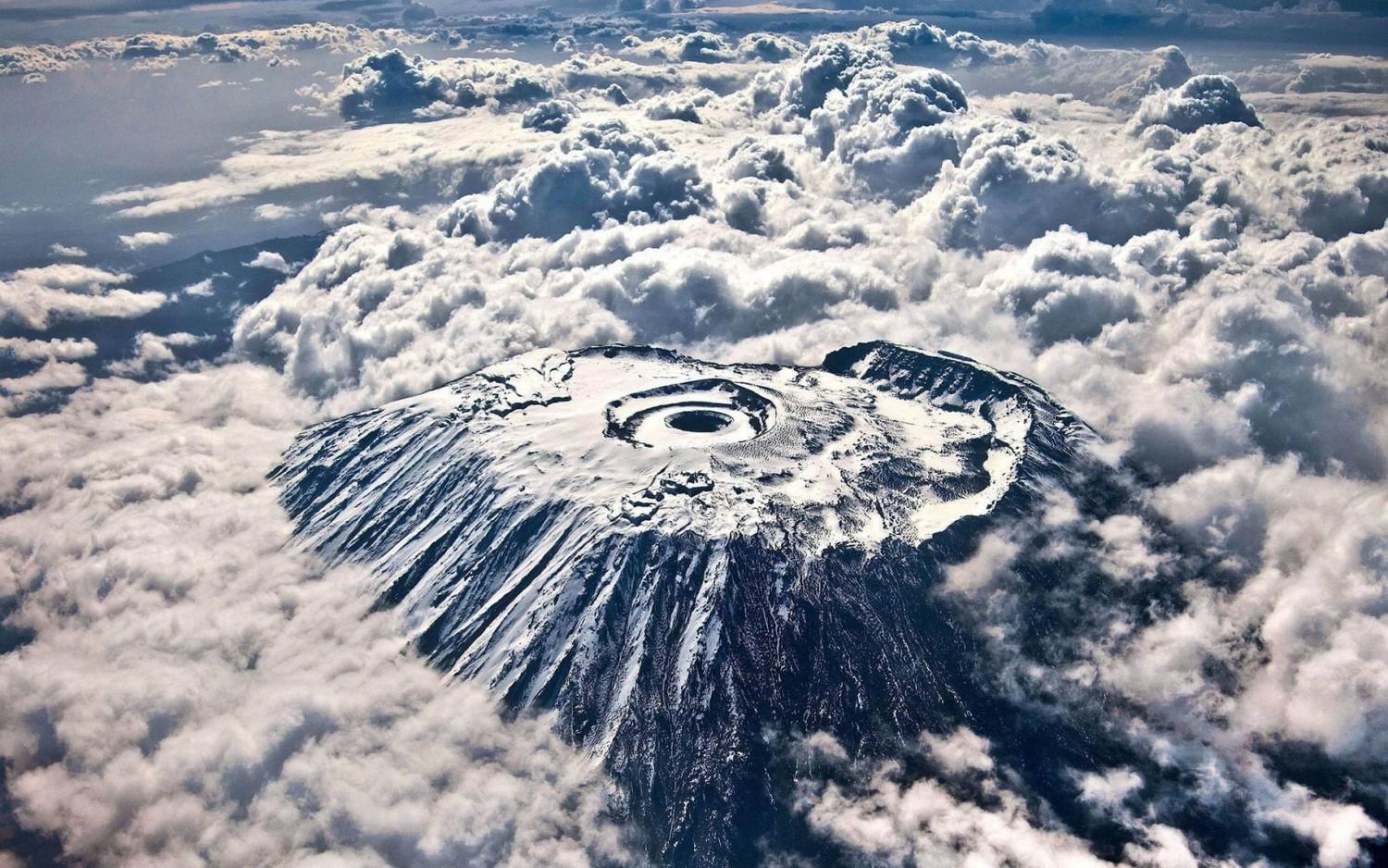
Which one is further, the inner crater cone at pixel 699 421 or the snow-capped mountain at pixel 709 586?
the inner crater cone at pixel 699 421

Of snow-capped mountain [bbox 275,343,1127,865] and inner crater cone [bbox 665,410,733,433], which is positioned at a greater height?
inner crater cone [bbox 665,410,733,433]

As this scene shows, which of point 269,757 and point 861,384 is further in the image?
point 861,384

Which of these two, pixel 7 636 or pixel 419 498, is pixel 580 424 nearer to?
pixel 419 498

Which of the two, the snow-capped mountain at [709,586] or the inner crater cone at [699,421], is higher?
the inner crater cone at [699,421]

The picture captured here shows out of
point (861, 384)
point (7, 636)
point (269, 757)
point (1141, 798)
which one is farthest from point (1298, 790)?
point (7, 636)

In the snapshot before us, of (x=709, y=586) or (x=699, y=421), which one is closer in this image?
(x=709, y=586)

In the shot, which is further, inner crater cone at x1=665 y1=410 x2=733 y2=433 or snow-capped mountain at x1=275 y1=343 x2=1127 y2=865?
inner crater cone at x1=665 y1=410 x2=733 y2=433

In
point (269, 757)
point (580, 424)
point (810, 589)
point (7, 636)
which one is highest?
point (580, 424)

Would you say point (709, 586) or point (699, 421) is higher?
point (699, 421)
